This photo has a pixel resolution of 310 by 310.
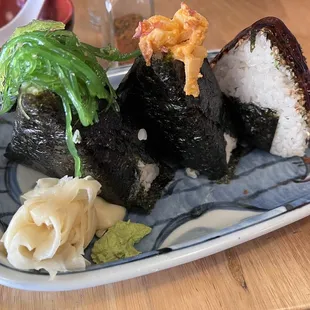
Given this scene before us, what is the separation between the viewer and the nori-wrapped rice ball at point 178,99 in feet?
3.37

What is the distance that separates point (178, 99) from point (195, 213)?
0.92 ft

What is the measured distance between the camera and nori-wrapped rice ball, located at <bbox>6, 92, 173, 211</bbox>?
1029mm

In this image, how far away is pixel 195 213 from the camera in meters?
1.16

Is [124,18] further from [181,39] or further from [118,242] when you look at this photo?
[118,242]

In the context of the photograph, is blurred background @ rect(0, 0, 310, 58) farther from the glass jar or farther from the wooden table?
the wooden table

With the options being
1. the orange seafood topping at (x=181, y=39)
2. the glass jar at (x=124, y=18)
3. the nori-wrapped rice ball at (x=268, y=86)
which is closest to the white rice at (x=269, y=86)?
the nori-wrapped rice ball at (x=268, y=86)

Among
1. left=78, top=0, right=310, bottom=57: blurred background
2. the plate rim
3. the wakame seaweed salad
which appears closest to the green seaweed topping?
the wakame seaweed salad

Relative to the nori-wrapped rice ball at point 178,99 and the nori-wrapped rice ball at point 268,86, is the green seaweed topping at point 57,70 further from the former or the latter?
the nori-wrapped rice ball at point 268,86

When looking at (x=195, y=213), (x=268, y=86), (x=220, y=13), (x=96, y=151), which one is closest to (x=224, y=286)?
(x=195, y=213)

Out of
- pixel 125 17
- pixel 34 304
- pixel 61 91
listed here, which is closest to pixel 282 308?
pixel 34 304

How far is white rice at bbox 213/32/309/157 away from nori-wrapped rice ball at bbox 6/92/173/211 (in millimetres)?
295

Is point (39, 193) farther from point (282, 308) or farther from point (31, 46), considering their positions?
point (282, 308)

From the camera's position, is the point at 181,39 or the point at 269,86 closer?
the point at 181,39

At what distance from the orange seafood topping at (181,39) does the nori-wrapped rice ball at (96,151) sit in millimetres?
177
